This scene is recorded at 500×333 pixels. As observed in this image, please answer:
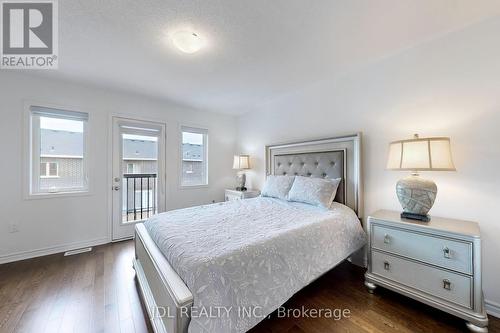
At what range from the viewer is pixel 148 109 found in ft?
10.9

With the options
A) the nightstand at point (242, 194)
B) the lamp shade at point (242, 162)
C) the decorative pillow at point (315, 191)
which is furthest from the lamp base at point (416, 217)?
the lamp shade at point (242, 162)

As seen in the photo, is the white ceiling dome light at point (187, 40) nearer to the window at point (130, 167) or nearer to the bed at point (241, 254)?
the bed at point (241, 254)

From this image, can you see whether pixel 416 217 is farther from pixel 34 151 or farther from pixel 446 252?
pixel 34 151

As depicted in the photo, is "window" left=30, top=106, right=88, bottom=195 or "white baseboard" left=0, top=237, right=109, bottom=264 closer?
"white baseboard" left=0, top=237, right=109, bottom=264

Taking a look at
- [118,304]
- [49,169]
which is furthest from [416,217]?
[49,169]

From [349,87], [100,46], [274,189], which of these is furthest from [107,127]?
[349,87]

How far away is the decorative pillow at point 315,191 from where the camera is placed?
2.24 metres

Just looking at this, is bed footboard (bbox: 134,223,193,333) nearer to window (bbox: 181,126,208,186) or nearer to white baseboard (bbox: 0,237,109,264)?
white baseboard (bbox: 0,237,109,264)

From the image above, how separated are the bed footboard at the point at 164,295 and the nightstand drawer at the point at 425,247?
5.61 ft

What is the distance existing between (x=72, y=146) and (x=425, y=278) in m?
4.33

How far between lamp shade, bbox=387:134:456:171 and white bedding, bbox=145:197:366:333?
770 millimetres

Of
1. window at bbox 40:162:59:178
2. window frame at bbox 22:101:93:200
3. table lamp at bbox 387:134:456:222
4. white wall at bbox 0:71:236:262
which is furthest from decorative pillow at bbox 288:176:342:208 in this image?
window at bbox 40:162:59:178

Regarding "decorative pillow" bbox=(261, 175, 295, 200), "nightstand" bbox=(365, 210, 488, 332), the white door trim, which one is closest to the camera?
"nightstand" bbox=(365, 210, 488, 332)

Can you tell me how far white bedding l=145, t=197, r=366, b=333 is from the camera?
1055 millimetres
